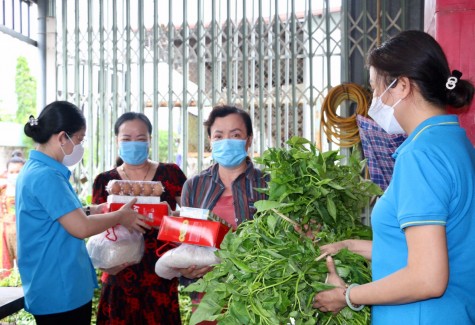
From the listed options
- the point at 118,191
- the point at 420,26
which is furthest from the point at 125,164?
the point at 420,26

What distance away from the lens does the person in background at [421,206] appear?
109 centimetres

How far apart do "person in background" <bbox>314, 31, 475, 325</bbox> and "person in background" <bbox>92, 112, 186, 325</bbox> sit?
5.00ft

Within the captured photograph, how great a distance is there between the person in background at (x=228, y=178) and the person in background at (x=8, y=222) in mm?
2871

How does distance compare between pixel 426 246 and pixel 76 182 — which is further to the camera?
pixel 76 182

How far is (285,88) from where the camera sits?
434cm

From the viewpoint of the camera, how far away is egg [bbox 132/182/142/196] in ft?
8.55

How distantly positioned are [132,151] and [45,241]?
71cm

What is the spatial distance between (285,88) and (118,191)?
214 centimetres

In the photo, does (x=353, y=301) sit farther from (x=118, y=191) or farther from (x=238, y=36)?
(x=238, y=36)

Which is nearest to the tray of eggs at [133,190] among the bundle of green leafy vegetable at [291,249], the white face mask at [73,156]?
the white face mask at [73,156]

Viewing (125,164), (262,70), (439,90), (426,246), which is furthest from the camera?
(262,70)

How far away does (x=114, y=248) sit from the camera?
2465 mm

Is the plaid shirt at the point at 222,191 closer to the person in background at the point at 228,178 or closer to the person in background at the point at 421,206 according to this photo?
the person in background at the point at 228,178

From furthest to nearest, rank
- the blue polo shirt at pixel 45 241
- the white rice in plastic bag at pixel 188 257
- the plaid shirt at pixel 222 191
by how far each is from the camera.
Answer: the plaid shirt at pixel 222 191
the blue polo shirt at pixel 45 241
the white rice in plastic bag at pixel 188 257
